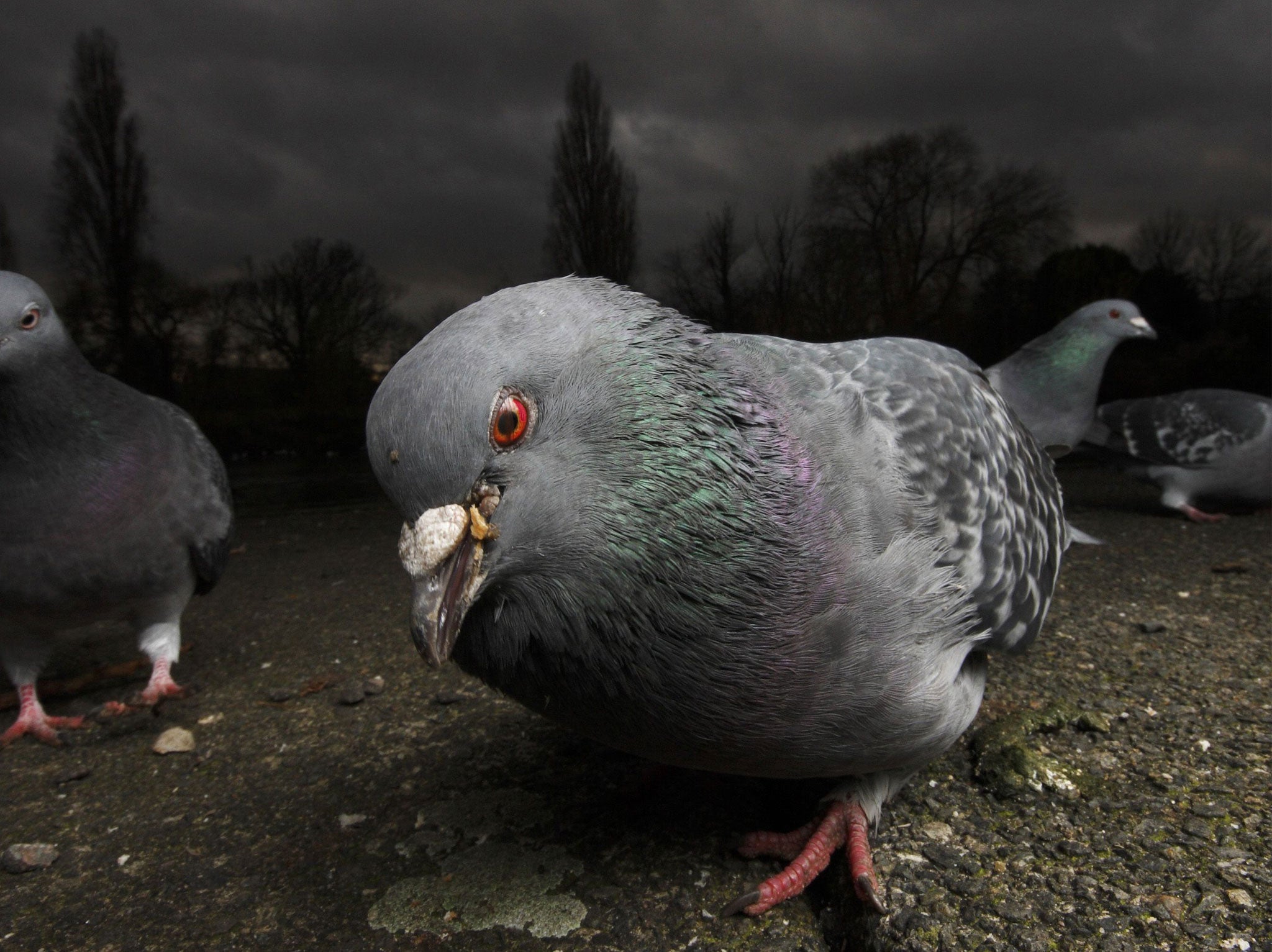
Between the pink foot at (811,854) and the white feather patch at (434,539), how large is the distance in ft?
3.47

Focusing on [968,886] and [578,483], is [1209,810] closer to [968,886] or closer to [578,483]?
Answer: [968,886]

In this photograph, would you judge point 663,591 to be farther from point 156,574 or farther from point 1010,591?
point 156,574

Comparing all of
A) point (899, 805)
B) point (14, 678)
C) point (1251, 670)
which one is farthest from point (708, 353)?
point (14, 678)

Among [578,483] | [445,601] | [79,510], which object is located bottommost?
[79,510]

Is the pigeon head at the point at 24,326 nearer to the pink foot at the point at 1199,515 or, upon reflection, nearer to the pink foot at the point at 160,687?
the pink foot at the point at 160,687

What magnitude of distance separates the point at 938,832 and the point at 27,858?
91.6 inches

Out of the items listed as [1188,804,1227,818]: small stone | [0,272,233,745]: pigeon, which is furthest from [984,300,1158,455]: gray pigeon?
[0,272,233,745]: pigeon

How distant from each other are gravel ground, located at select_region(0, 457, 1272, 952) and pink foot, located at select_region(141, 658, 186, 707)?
0.06m

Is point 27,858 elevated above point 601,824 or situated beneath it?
situated beneath

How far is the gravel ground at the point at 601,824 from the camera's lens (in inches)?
65.7

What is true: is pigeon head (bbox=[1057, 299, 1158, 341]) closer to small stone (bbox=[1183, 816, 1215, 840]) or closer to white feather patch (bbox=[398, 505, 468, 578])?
small stone (bbox=[1183, 816, 1215, 840])

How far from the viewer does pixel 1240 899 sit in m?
1.56

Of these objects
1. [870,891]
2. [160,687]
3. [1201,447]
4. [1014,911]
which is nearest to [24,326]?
[160,687]

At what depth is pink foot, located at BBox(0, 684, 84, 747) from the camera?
298 centimetres
